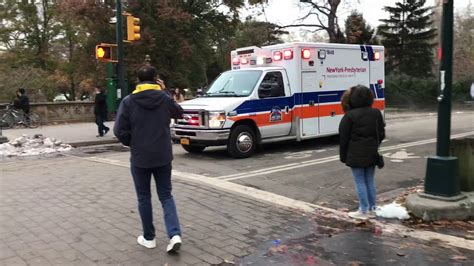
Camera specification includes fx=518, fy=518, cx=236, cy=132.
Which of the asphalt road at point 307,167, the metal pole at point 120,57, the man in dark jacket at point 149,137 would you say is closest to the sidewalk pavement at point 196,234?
the man in dark jacket at point 149,137

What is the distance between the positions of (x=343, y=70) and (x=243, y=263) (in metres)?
9.80

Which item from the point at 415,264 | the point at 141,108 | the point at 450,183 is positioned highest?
the point at 141,108

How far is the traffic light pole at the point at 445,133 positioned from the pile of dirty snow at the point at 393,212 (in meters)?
0.42

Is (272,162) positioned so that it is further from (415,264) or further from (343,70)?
(415,264)

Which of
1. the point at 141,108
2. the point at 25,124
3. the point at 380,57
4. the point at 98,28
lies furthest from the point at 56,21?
the point at 141,108

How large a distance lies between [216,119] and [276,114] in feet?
5.87

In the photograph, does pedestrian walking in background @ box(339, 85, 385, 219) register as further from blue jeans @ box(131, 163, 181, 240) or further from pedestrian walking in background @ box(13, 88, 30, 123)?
pedestrian walking in background @ box(13, 88, 30, 123)

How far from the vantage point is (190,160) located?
1168cm

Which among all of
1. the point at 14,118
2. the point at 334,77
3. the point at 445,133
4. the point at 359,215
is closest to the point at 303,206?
the point at 359,215

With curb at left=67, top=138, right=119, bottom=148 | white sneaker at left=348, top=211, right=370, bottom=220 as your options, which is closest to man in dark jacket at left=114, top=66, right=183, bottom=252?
white sneaker at left=348, top=211, right=370, bottom=220

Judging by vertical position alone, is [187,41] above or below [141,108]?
above

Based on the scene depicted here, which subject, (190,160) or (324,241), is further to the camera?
(190,160)

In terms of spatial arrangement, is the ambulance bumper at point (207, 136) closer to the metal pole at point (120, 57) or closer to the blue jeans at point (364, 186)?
the blue jeans at point (364, 186)

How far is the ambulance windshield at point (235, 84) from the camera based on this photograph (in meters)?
12.1
